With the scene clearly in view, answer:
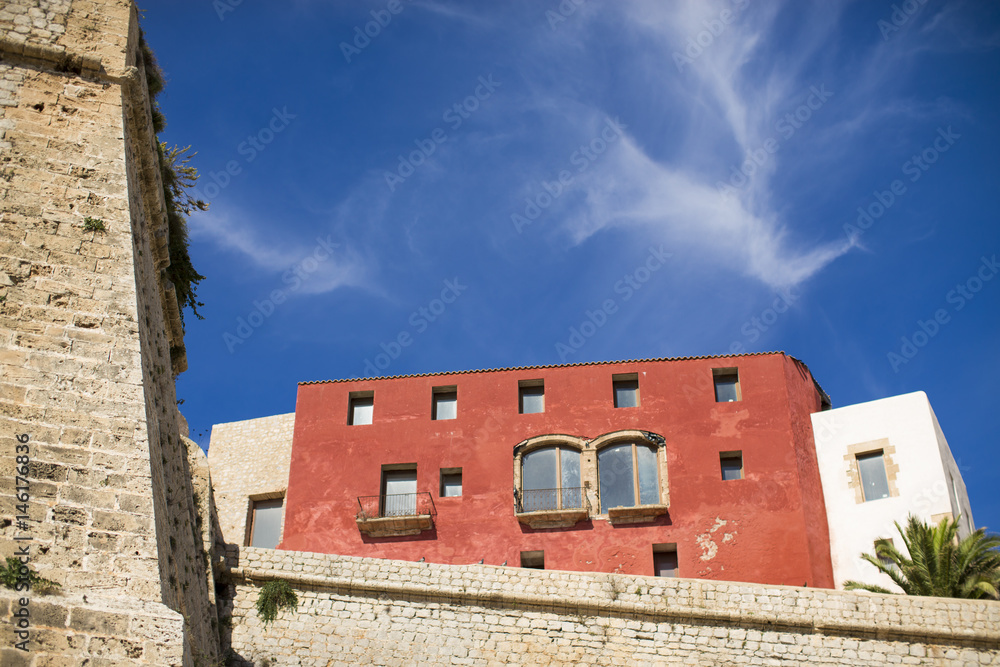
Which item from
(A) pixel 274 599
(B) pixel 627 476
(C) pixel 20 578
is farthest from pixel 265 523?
(C) pixel 20 578

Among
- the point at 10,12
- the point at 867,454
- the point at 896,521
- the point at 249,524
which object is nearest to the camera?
the point at 10,12

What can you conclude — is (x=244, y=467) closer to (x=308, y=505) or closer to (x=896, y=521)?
(x=308, y=505)

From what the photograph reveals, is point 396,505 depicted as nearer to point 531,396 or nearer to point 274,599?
point 531,396

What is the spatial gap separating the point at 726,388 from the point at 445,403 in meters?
7.44

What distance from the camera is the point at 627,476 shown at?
87.2 feet

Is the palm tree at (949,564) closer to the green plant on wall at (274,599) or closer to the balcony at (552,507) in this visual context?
the balcony at (552,507)

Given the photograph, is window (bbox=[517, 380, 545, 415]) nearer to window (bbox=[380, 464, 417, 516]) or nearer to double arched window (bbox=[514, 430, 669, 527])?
double arched window (bbox=[514, 430, 669, 527])

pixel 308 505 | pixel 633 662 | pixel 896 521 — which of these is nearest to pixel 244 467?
pixel 308 505

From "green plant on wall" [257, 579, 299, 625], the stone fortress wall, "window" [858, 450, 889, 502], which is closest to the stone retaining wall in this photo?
"green plant on wall" [257, 579, 299, 625]

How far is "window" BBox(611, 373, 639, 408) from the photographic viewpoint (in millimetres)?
27641

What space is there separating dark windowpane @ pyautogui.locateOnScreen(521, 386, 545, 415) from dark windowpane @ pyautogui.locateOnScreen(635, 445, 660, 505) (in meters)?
A: 2.87

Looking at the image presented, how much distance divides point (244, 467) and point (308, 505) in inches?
156

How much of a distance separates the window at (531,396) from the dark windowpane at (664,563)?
4.92 m

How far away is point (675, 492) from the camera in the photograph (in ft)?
85.3
